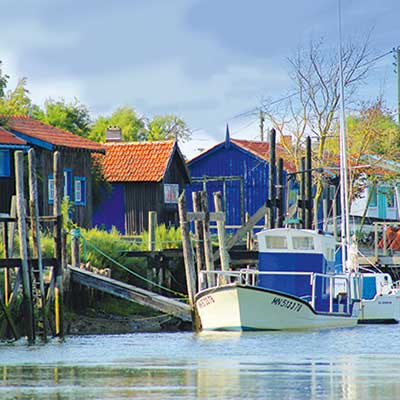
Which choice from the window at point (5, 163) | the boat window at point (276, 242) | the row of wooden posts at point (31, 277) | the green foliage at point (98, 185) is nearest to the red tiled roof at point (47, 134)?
the green foliage at point (98, 185)

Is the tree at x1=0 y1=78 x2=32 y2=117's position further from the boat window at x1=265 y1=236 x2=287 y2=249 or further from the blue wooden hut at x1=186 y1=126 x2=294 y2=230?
the boat window at x1=265 y1=236 x2=287 y2=249

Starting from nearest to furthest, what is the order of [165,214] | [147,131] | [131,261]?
[131,261], [165,214], [147,131]

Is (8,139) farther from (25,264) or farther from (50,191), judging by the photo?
(25,264)

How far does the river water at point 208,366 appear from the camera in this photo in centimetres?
2144

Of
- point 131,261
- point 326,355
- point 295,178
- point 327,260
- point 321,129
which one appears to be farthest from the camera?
point 295,178

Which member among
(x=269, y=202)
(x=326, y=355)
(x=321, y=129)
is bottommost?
(x=326, y=355)

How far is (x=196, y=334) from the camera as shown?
35656 mm

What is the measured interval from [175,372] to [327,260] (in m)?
14.0

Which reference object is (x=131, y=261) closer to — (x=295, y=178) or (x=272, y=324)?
(x=272, y=324)

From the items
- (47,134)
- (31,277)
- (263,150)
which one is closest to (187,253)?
(31,277)

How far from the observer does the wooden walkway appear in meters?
36.1

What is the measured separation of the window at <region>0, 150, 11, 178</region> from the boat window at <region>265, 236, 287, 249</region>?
14562 mm

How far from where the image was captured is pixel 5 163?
160 ft

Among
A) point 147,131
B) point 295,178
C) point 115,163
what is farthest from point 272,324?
point 147,131
